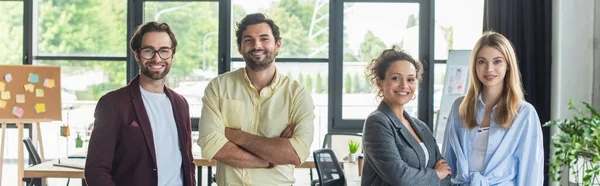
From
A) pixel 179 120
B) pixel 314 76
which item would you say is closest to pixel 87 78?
pixel 314 76

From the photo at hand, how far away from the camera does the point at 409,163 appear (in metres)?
2.46

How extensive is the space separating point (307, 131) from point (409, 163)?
47 centimetres

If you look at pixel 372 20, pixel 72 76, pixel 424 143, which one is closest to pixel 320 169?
pixel 424 143

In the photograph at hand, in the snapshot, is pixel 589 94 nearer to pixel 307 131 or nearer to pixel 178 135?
pixel 307 131

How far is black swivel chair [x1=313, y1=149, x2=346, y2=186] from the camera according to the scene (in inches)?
185

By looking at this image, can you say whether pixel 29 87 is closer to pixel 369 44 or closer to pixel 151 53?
pixel 369 44

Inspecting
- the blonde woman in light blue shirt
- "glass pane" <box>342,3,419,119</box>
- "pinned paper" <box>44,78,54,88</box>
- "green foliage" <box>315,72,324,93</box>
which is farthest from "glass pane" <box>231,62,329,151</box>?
the blonde woman in light blue shirt

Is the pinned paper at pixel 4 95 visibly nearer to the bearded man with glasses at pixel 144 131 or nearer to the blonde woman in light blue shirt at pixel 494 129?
the bearded man with glasses at pixel 144 131

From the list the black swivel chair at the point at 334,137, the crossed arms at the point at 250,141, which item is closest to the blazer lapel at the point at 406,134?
the crossed arms at the point at 250,141

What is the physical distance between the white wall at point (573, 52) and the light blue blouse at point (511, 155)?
356 cm

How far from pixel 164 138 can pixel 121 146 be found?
174 mm

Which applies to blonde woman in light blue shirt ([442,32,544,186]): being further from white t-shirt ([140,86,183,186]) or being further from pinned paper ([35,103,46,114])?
pinned paper ([35,103,46,114])

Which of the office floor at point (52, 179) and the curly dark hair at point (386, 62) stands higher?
the curly dark hair at point (386, 62)

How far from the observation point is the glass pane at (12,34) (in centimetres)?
704
